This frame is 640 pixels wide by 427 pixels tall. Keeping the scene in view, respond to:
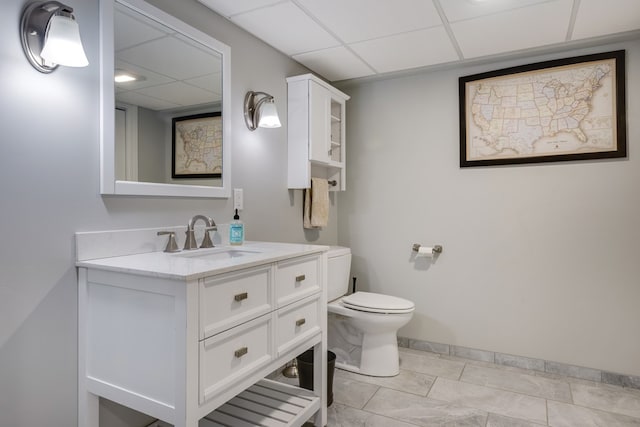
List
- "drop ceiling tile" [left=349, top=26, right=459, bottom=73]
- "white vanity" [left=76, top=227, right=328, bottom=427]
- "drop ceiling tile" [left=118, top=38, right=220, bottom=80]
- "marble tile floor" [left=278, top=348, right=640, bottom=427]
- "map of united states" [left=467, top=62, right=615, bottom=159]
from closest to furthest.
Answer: "white vanity" [left=76, top=227, right=328, bottom=427], "drop ceiling tile" [left=118, top=38, right=220, bottom=80], "marble tile floor" [left=278, top=348, right=640, bottom=427], "drop ceiling tile" [left=349, top=26, right=459, bottom=73], "map of united states" [left=467, top=62, right=615, bottom=159]

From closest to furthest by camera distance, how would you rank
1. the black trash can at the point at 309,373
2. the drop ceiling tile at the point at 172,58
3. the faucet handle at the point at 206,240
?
the drop ceiling tile at the point at 172,58
the faucet handle at the point at 206,240
the black trash can at the point at 309,373

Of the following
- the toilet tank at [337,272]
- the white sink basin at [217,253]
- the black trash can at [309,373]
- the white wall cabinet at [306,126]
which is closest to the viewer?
the white sink basin at [217,253]

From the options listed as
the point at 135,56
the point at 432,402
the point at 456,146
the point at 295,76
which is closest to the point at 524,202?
the point at 456,146

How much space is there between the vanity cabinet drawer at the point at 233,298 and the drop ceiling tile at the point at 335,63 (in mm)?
1652

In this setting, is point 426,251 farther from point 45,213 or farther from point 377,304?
point 45,213

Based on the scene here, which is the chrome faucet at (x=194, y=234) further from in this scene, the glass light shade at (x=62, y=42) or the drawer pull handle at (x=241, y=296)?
the glass light shade at (x=62, y=42)

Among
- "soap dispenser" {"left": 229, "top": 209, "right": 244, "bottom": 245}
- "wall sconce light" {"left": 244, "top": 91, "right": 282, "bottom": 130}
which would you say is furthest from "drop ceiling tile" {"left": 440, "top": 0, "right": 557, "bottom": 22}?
"soap dispenser" {"left": 229, "top": 209, "right": 244, "bottom": 245}

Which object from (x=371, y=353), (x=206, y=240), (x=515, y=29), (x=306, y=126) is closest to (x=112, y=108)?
(x=206, y=240)

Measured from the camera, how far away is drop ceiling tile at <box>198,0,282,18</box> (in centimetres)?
193

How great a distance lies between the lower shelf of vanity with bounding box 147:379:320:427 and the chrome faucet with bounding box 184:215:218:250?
30.2 inches

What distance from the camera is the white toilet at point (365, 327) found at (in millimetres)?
2516

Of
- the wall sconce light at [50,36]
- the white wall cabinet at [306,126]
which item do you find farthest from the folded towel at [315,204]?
the wall sconce light at [50,36]

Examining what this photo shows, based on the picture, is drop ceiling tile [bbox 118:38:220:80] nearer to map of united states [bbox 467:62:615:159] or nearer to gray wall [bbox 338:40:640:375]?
gray wall [bbox 338:40:640:375]

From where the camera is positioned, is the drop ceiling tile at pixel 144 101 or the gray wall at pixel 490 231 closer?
the drop ceiling tile at pixel 144 101
